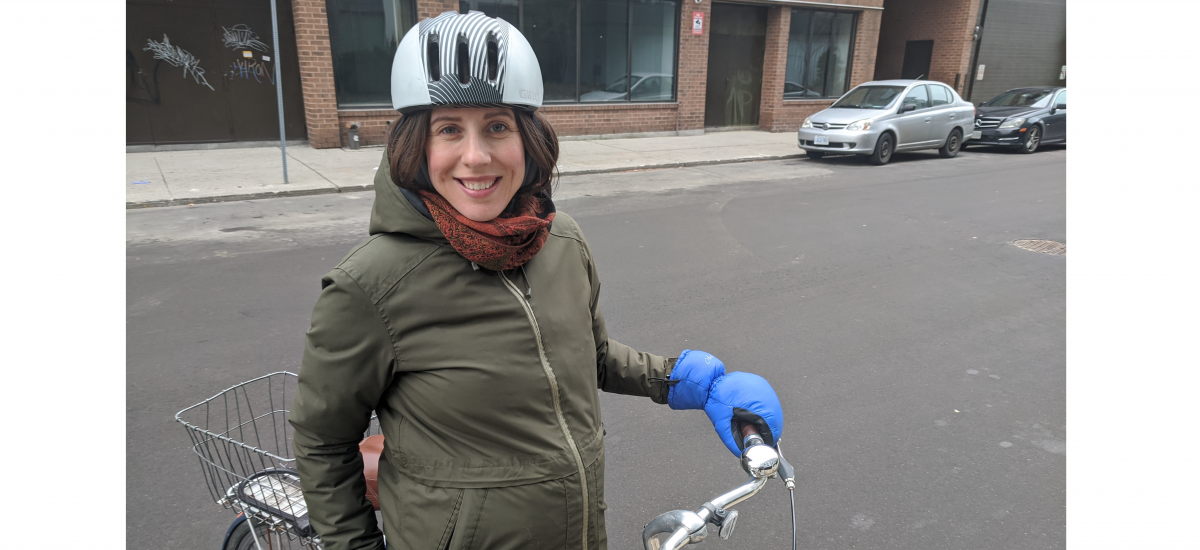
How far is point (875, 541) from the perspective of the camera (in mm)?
2957

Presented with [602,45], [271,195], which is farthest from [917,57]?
[271,195]

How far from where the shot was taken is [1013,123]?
1579 centimetres

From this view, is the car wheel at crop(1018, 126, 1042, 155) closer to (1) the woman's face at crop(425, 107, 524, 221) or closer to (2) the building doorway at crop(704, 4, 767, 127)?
(2) the building doorway at crop(704, 4, 767, 127)

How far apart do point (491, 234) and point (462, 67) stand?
32 centimetres

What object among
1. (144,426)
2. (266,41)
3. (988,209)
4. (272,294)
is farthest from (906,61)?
(144,426)

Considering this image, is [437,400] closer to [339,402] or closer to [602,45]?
[339,402]

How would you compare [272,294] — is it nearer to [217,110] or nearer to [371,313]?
[371,313]

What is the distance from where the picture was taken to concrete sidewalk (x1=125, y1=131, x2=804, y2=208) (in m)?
9.64

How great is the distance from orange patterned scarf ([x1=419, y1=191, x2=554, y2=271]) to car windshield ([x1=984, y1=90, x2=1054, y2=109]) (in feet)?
59.3

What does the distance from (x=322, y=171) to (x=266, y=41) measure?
3.63 meters

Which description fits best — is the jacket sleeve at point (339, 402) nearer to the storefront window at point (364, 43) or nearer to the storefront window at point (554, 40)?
the storefront window at point (364, 43)

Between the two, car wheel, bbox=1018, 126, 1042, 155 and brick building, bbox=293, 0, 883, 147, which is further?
car wheel, bbox=1018, 126, 1042, 155

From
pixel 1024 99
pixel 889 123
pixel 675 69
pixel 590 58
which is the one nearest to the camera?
pixel 889 123

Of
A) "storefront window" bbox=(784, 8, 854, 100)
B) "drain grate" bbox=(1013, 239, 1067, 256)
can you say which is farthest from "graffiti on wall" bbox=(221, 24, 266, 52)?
"drain grate" bbox=(1013, 239, 1067, 256)
